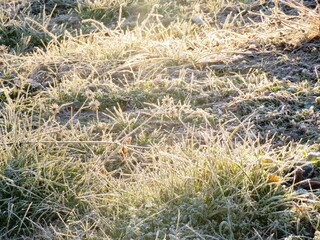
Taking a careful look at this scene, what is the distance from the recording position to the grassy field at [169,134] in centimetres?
222

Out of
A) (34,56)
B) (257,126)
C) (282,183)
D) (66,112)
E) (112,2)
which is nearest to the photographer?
(282,183)

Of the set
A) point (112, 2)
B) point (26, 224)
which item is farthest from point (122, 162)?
point (112, 2)

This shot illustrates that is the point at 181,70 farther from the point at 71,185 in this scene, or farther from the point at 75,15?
the point at 75,15

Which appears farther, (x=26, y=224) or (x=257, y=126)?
(x=257, y=126)

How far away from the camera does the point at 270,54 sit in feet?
12.5

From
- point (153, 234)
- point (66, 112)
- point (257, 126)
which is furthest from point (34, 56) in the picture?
point (153, 234)

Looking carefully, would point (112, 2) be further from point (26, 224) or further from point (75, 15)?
point (26, 224)

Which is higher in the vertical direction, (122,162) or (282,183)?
(282,183)

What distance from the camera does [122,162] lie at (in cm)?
280

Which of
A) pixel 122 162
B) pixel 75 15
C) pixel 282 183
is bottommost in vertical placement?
pixel 75 15

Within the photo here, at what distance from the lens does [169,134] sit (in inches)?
119

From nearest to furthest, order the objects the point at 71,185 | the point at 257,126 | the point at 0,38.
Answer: the point at 71,185, the point at 257,126, the point at 0,38

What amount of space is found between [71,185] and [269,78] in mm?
1605

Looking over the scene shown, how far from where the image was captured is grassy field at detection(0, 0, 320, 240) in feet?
7.30
